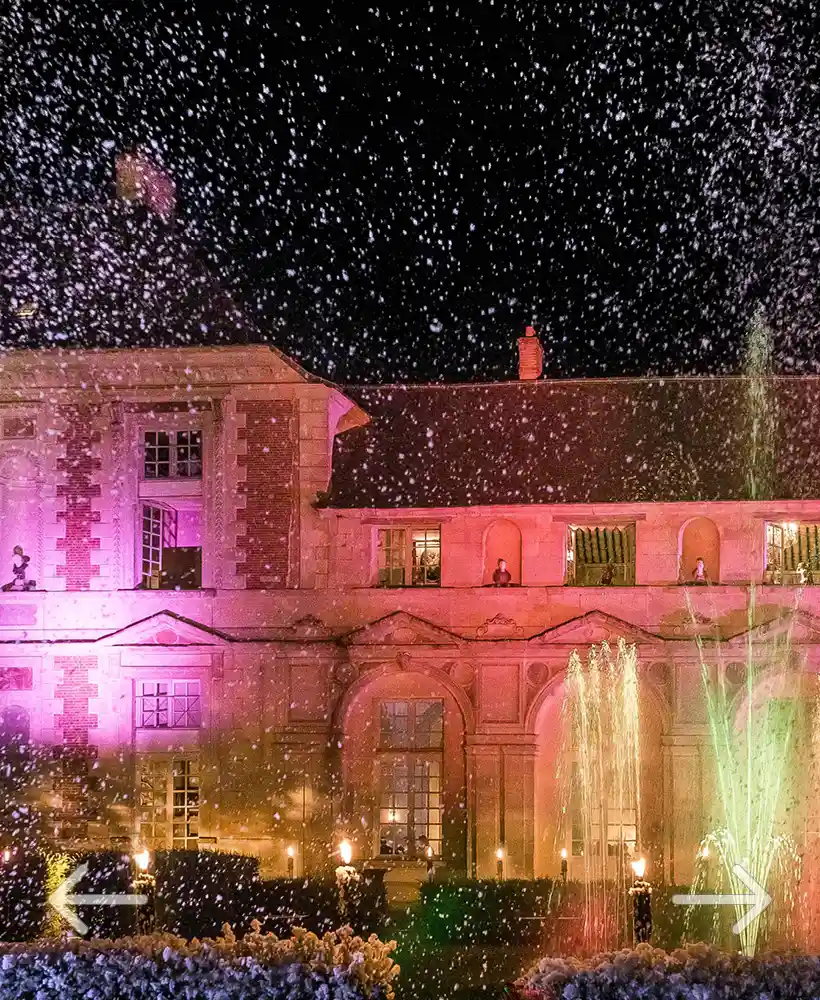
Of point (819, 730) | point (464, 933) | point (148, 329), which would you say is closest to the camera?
point (464, 933)

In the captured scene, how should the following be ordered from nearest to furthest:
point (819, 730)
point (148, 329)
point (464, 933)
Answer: point (464, 933), point (819, 730), point (148, 329)

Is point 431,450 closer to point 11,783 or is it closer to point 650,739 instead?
point 650,739

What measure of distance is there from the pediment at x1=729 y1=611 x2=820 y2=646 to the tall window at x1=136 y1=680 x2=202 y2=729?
34.7 feet

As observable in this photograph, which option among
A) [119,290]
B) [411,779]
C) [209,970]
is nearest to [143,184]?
[119,290]

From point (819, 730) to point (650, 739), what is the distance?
3.12 meters

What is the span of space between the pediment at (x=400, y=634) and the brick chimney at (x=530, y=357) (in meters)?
6.36

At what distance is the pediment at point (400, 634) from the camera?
27.1m

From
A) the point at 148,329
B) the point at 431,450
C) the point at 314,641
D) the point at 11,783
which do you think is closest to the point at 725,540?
the point at 431,450

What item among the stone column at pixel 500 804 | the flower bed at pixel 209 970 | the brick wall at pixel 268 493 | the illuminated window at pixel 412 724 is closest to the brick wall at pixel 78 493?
the brick wall at pixel 268 493

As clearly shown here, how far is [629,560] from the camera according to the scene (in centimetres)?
2709

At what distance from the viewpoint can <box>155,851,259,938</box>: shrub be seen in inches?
845

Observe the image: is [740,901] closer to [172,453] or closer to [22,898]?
[22,898]

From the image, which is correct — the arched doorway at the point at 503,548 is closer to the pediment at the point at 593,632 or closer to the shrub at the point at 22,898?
the pediment at the point at 593,632

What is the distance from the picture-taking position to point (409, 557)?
91.0 feet
